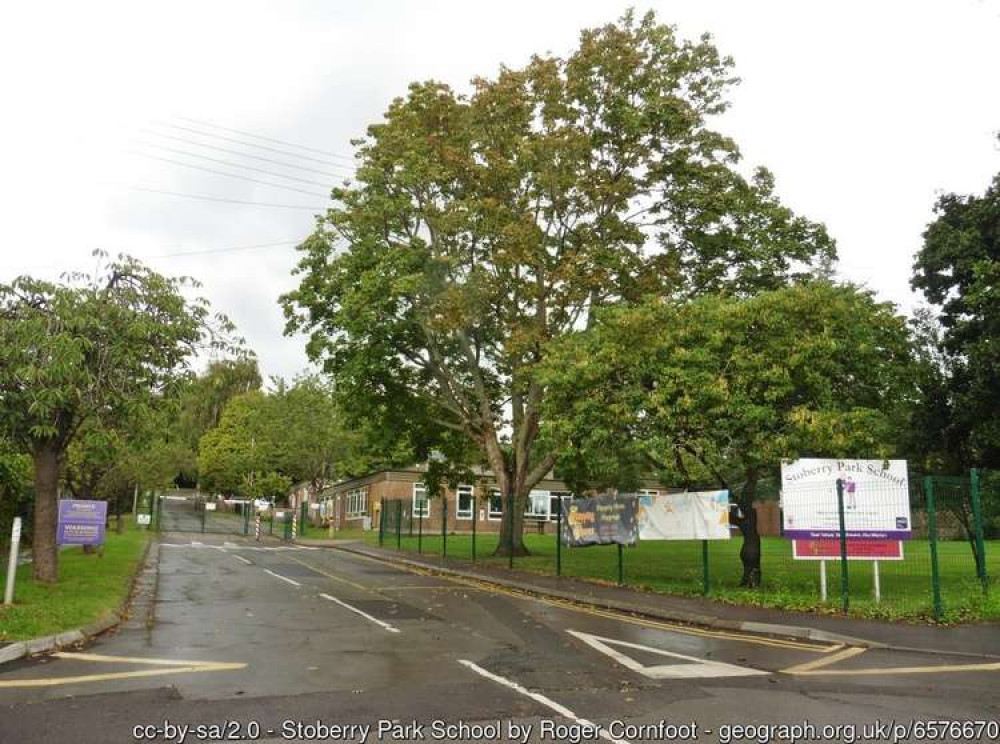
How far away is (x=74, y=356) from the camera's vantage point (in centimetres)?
1213

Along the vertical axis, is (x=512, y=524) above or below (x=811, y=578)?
above

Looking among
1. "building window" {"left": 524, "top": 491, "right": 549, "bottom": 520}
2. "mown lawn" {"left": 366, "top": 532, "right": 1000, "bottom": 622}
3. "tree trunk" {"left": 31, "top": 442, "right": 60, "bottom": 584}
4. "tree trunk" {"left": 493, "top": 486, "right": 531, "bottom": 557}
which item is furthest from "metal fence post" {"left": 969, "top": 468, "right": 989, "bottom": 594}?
"building window" {"left": 524, "top": 491, "right": 549, "bottom": 520}

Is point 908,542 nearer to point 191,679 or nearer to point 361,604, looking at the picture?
point 361,604

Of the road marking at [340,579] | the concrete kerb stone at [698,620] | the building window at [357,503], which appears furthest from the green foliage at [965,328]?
the building window at [357,503]

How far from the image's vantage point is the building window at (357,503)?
5378 cm

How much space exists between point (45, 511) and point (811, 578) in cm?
1542

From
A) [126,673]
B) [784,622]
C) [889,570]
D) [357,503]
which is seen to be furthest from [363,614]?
[357,503]

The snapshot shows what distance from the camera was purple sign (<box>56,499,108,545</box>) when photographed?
18.2 metres

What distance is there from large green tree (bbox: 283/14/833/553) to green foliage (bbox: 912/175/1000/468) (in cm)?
311

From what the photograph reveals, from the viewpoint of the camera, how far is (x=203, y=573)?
20.7 metres

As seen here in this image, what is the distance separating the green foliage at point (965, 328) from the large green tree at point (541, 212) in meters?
3.11

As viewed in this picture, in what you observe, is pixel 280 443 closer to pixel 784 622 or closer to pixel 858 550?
pixel 858 550

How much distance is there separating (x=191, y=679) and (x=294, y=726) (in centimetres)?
223

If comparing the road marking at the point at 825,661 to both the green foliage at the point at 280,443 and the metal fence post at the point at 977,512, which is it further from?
the green foliage at the point at 280,443
